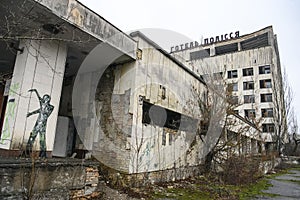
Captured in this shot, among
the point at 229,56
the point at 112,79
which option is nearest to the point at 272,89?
the point at 229,56

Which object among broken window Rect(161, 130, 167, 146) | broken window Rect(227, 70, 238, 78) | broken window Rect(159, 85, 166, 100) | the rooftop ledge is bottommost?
broken window Rect(161, 130, 167, 146)

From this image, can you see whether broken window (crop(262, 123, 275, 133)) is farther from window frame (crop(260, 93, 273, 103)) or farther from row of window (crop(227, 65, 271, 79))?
row of window (crop(227, 65, 271, 79))

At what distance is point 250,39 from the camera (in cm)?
3053

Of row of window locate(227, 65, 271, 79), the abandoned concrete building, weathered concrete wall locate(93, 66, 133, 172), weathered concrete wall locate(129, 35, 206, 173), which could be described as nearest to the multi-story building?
row of window locate(227, 65, 271, 79)

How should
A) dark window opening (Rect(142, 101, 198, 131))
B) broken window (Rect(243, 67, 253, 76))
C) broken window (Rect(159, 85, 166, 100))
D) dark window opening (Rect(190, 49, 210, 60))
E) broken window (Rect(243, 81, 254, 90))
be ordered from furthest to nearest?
dark window opening (Rect(190, 49, 210, 60)) < broken window (Rect(243, 67, 253, 76)) < broken window (Rect(243, 81, 254, 90)) < broken window (Rect(159, 85, 166, 100)) < dark window opening (Rect(142, 101, 198, 131))

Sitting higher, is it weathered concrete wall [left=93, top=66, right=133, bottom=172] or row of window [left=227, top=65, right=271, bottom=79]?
row of window [left=227, top=65, right=271, bottom=79]

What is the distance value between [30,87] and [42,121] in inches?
36.8

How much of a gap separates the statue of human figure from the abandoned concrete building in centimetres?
2

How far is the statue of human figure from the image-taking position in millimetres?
5375

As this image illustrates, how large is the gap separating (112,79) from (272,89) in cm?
2735

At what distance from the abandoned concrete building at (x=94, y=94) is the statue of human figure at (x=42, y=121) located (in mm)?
25

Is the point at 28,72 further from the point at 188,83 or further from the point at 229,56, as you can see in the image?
the point at 229,56

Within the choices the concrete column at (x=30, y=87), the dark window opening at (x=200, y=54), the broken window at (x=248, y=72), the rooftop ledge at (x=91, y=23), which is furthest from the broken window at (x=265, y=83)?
the concrete column at (x=30, y=87)

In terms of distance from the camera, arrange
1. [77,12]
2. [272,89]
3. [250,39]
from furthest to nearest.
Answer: [250,39]
[272,89]
[77,12]
